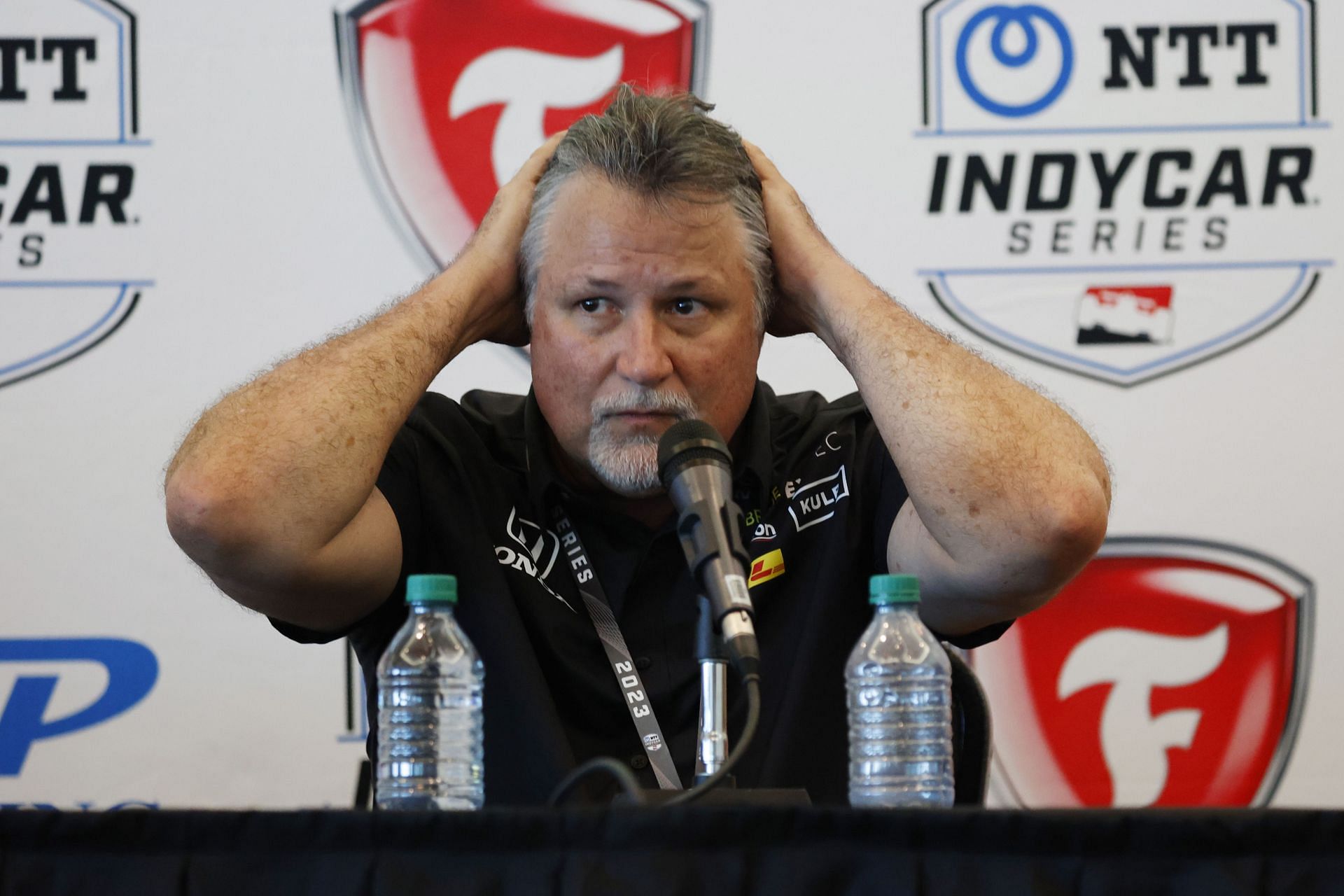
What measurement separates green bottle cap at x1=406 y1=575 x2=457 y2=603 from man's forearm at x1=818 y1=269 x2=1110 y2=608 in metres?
0.67

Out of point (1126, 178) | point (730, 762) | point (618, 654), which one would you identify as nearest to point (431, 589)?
point (730, 762)

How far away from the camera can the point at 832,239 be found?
252 cm

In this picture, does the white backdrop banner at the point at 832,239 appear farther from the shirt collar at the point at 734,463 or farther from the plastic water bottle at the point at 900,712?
the plastic water bottle at the point at 900,712

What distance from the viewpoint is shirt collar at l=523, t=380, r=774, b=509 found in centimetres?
186

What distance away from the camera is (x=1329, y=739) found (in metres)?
2.41

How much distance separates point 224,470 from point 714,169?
0.76 m

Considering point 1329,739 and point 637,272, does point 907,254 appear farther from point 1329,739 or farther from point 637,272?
point 1329,739

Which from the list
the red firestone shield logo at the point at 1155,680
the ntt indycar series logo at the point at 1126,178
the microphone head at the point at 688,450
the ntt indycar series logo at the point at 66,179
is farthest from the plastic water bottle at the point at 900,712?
the ntt indycar series logo at the point at 66,179

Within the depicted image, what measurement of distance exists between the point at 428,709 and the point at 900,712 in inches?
21.6

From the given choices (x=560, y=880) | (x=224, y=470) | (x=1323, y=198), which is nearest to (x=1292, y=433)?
(x=1323, y=198)

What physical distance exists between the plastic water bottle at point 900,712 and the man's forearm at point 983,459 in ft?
0.43

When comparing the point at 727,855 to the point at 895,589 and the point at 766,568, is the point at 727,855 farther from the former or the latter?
the point at 766,568

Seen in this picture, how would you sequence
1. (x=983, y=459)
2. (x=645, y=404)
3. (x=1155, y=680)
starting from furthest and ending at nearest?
(x=1155, y=680) < (x=645, y=404) < (x=983, y=459)

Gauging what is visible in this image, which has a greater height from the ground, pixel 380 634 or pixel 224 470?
pixel 224 470
